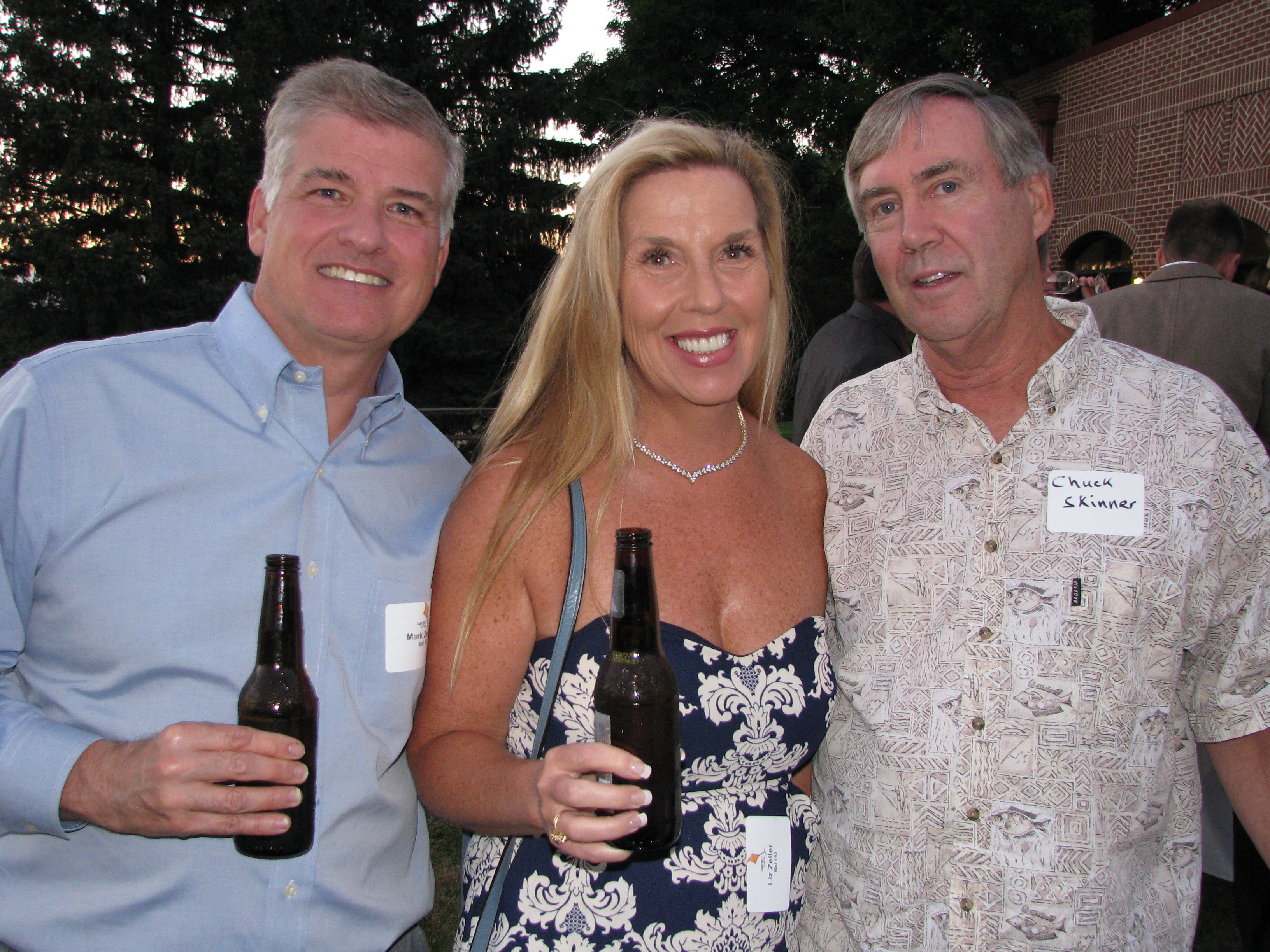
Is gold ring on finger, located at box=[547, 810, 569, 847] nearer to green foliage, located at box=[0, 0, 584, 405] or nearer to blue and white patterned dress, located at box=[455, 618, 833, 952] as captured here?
blue and white patterned dress, located at box=[455, 618, 833, 952]

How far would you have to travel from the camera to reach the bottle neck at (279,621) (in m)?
1.70

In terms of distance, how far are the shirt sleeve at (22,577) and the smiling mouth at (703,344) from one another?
1.39 metres

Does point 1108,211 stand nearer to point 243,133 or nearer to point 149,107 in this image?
point 243,133

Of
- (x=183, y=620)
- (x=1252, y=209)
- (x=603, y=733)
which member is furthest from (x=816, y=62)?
(x=603, y=733)

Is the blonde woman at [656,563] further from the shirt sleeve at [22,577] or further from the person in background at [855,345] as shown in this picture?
the person in background at [855,345]

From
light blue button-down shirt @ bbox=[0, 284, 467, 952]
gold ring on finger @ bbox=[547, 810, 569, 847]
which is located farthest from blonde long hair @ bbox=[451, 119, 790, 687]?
gold ring on finger @ bbox=[547, 810, 569, 847]

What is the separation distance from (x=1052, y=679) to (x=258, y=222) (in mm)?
2212

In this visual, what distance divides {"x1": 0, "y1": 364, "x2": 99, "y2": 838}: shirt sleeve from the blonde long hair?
91 cm

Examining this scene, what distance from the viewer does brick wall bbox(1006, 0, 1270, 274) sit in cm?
1187

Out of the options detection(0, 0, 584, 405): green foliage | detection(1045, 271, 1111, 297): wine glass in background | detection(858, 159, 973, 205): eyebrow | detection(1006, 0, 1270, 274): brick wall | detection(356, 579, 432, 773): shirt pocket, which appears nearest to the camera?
detection(356, 579, 432, 773): shirt pocket

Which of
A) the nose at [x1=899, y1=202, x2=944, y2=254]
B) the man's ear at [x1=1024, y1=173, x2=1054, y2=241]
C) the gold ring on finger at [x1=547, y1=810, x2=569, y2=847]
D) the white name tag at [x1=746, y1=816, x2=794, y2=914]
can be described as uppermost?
the man's ear at [x1=1024, y1=173, x2=1054, y2=241]

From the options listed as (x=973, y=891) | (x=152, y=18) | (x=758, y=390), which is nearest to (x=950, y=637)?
Answer: (x=973, y=891)

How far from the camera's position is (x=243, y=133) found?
18.7m

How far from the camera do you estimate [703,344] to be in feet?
7.29
